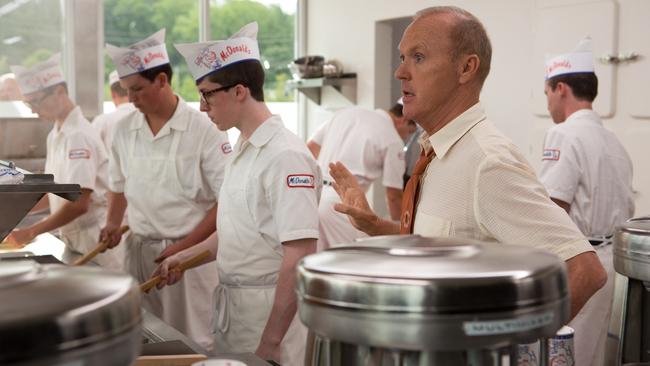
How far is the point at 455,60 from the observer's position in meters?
1.75

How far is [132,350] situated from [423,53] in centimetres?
107

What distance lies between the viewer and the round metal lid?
0.89m

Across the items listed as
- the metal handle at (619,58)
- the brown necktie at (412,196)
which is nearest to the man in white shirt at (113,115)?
the metal handle at (619,58)

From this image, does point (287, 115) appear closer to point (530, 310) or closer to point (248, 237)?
point (248, 237)

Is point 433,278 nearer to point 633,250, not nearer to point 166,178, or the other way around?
point 633,250

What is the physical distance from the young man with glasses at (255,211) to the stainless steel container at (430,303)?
1.45 metres

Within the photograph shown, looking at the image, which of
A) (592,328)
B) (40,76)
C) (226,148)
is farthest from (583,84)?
(40,76)

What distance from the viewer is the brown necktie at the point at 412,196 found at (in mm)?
1794

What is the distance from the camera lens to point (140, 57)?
11.5 feet

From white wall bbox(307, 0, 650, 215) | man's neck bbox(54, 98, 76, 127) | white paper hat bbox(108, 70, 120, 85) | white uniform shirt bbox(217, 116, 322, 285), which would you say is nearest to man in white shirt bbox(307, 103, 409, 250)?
white wall bbox(307, 0, 650, 215)

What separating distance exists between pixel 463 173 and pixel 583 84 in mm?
2445

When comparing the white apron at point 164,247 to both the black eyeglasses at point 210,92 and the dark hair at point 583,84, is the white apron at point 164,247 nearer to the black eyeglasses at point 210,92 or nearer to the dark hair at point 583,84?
the black eyeglasses at point 210,92

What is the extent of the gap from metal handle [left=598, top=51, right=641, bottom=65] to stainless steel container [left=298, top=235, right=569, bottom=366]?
12.3 ft

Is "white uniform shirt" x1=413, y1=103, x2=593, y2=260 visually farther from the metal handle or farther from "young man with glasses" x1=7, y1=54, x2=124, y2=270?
the metal handle
